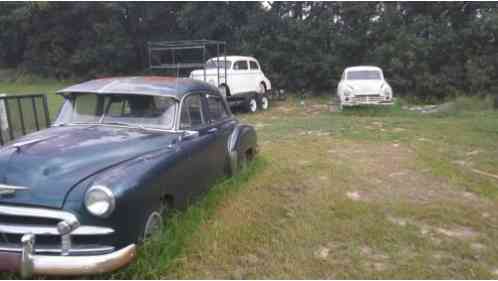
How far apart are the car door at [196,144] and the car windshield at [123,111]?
0.18 meters

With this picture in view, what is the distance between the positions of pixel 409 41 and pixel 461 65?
269 cm

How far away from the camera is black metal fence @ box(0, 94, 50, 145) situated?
4844mm

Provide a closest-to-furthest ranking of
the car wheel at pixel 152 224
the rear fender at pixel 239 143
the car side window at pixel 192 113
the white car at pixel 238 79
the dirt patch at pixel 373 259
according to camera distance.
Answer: the car wheel at pixel 152 224
the dirt patch at pixel 373 259
the car side window at pixel 192 113
the rear fender at pixel 239 143
the white car at pixel 238 79

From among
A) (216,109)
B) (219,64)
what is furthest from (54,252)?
(219,64)

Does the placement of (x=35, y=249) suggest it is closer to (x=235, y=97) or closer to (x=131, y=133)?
(x=131, y=133)

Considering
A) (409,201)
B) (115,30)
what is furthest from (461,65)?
(115,30)

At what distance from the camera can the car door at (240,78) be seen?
1297 cm

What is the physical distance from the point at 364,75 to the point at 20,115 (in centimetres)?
1168

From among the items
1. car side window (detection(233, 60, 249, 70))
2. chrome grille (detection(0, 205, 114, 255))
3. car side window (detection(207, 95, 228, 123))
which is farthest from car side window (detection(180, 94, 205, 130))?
car side window (detection(233, 60, 249, 70))

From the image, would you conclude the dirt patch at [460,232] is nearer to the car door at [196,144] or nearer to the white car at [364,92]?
the car door at [196,144]

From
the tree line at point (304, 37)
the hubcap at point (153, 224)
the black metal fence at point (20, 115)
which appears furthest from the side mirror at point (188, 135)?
the tree line at point (304, 37)

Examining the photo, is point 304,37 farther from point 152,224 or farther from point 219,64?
point 152,224

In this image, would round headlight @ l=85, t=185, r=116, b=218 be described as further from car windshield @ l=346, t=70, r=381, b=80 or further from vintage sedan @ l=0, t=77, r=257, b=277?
car windshield @ l=346, t=70, r=381, b=80

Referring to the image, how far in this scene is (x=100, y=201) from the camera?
2445 mm
